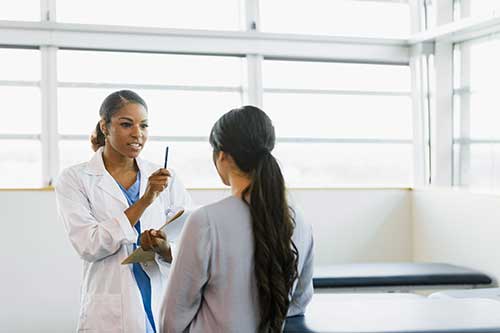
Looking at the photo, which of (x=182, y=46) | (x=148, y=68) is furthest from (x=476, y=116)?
(x=148, y=68)

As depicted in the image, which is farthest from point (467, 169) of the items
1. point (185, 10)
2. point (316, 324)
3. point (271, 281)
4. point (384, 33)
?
point (271, 281)

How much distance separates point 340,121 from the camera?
5.25 metres

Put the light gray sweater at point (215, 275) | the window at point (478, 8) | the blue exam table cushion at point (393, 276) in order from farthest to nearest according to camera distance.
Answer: the window at point (478, 8)
the blue exam table cushion at point (393, 276)
the light gray sweater at point (215, 275)

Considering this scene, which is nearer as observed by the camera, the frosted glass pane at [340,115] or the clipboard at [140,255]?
the clipboard at [140,255]

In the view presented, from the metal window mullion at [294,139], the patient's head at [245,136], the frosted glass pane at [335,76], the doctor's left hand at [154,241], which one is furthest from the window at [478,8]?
the patient's head at [245,136]

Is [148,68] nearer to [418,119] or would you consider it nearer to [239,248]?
[418,119]

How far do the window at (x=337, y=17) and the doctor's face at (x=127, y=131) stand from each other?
9.49ft

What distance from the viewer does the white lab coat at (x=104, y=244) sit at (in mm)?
2152

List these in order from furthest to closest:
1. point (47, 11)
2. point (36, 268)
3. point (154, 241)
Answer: point (47, 11)
point (36, 268)
point (154, 241)

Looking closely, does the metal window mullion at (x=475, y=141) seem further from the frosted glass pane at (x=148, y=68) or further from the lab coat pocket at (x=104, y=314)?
the lab coat pocket at (x=104, y=314)

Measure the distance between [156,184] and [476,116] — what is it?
11.1 feet

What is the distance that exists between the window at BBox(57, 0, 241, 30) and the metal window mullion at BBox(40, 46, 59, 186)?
34cm

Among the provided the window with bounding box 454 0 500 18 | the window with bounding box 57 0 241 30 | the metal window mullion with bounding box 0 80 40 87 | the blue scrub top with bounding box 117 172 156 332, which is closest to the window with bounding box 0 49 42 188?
the metal window mullion with bounding box 0 80 40 87

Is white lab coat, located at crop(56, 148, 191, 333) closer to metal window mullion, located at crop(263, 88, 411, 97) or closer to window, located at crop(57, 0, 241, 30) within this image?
window, located at crop(57, 0, 241, 30)
